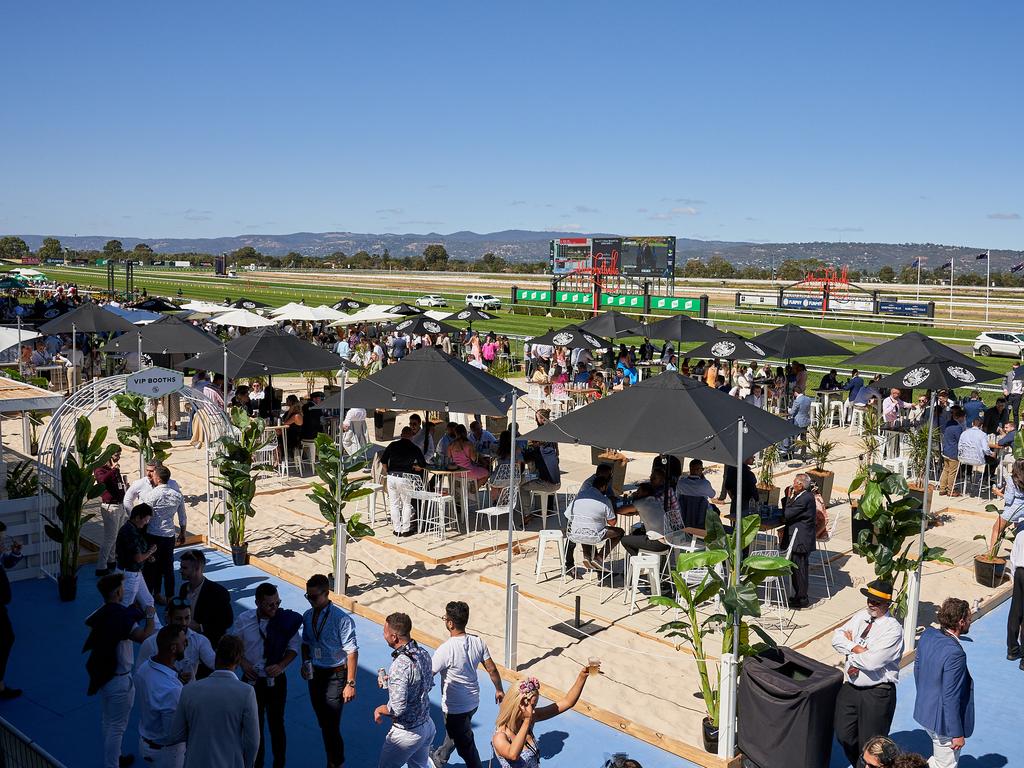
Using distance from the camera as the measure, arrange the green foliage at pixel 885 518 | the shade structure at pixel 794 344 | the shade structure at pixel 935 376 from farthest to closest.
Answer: the shade structure at pixel 794 344 < the shade structure at pixel 935 376 < the green foliage at pixel 885 518

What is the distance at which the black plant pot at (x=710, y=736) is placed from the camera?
7.24 m

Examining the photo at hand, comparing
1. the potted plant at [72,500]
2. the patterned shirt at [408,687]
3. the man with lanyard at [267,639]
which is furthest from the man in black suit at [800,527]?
the potted plant at [72,500]

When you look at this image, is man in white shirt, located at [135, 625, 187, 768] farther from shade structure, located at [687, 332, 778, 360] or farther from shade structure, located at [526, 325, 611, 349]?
shade structure, located at [526, 325, 611, 349]

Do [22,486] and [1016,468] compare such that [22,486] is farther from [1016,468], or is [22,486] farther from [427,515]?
[1016,468]

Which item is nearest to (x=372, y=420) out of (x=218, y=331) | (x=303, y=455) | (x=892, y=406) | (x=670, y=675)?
(x=303, y=455)

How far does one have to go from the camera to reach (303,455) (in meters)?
16.9

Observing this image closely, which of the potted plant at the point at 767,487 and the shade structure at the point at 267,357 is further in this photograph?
the shade structure at the point at 267,357

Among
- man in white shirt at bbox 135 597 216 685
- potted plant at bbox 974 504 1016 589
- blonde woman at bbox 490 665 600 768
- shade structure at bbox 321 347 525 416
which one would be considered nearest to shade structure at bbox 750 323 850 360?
shade structure at bbox 321 347 525 416

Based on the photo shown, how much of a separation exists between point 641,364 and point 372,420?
982 cm

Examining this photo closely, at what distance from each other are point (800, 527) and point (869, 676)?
3794 millimetres

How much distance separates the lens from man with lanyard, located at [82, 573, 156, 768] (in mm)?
6719

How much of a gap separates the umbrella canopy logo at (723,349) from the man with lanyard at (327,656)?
48.9 ft

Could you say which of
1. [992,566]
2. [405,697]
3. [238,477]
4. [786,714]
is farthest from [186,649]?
[992,566]

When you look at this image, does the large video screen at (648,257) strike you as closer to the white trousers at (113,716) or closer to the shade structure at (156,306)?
the shade structure at (156,306)
